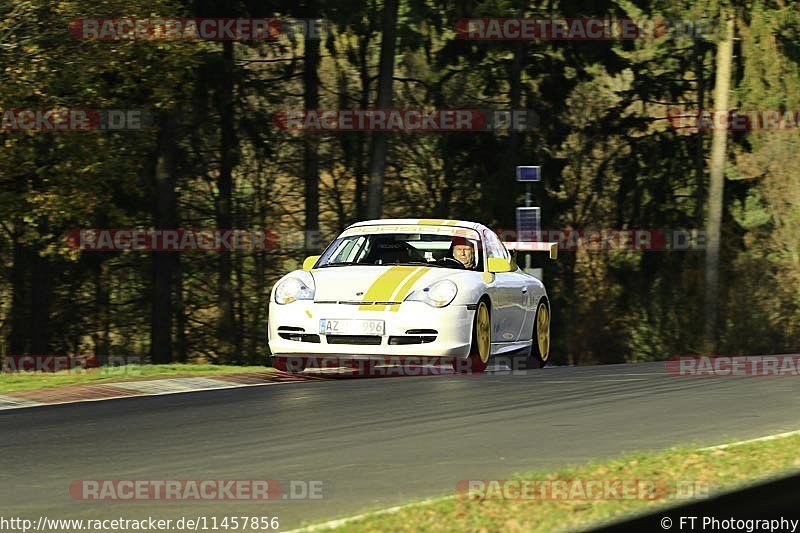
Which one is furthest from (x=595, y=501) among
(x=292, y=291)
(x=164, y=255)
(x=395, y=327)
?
(x=164, y=255)

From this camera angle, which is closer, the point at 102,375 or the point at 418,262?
the point at 418,262

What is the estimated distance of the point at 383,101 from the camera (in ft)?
95.6

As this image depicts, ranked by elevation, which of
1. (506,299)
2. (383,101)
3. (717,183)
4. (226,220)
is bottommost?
(506,299)

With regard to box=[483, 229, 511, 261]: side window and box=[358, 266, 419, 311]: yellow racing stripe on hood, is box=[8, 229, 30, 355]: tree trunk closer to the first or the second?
box=[483, 229, 511, 261]: side window

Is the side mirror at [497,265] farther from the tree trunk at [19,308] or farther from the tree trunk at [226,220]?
the tree trunk at [19,308]

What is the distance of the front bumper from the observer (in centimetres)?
1348

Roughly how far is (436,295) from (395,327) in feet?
1.67

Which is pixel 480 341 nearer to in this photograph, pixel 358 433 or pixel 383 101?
pixel 358 433

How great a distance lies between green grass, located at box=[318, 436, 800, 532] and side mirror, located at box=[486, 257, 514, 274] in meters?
6.13

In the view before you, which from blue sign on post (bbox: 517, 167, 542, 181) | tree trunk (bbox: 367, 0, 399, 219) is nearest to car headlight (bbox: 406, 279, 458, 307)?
blue sign on post (bbox: 517, 167, 542, 181)

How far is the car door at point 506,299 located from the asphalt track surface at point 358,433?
86 cm

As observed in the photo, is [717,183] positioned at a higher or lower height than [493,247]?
higher

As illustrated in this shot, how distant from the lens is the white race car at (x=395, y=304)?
1350 centimetres

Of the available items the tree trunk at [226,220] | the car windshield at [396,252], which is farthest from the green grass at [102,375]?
the tree trunk at [226,220]
